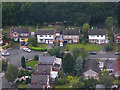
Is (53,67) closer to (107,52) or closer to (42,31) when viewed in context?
(107,52)

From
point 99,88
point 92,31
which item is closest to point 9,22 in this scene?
point 92,31

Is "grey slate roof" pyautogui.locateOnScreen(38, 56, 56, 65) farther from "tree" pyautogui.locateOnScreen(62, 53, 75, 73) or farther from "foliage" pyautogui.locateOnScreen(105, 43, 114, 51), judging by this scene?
"foliage" pyautogui.locateOnScreen(105, 43, 114, 51)

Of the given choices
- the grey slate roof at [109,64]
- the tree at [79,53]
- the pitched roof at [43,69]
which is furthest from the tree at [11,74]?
the grey slate roof at [109,64]

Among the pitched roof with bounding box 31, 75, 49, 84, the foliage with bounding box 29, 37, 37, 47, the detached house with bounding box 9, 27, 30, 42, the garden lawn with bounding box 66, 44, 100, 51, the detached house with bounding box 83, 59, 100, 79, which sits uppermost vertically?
the detached house with bounding box 9, 27, 30, 42

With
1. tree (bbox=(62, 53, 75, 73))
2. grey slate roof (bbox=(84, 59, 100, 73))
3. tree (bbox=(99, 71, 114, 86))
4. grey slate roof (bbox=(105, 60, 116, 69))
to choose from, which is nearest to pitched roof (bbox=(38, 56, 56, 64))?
tree (bbox=(62, 53, 75, 73))

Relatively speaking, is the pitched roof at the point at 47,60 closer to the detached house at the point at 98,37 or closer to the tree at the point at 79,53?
the tree at the point at 79,53

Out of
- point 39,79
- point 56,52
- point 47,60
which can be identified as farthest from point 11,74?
point 56,52

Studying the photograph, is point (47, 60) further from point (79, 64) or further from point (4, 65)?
point (4, 65)
